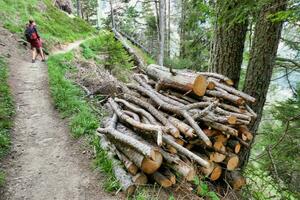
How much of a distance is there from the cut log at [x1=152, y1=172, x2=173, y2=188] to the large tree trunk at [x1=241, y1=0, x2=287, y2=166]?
2.18 m

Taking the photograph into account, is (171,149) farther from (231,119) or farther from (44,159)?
(44,159)

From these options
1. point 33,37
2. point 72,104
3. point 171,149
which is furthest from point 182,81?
point 33,37

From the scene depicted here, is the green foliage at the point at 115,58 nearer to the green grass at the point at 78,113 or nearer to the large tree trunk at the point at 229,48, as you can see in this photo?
the green grass at the point at 78,113

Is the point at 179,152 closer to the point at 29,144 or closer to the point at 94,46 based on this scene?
the point at 29,144

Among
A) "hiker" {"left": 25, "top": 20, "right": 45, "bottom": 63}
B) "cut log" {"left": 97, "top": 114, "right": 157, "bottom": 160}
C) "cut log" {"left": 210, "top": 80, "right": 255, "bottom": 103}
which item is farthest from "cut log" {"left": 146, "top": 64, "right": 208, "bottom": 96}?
"hiker" {"left": 25, "top": 20, "right": 45, "bottom": 63}

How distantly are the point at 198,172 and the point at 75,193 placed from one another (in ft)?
7.35

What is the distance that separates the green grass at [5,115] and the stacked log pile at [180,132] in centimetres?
209

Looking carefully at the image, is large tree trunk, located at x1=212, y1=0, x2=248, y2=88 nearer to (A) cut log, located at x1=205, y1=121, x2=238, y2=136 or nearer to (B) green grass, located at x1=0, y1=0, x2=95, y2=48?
(A) cut log, located at x1=205, y1=121, x2=238, y2=136

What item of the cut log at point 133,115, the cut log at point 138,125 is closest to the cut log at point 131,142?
the cut log at point 138,125

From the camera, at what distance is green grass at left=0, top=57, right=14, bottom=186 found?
6160 millimetres

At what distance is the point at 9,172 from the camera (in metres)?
5.54

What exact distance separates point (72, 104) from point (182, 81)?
3.68 metres

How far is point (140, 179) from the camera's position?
491cm

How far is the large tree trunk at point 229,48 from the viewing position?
20.9 feet
